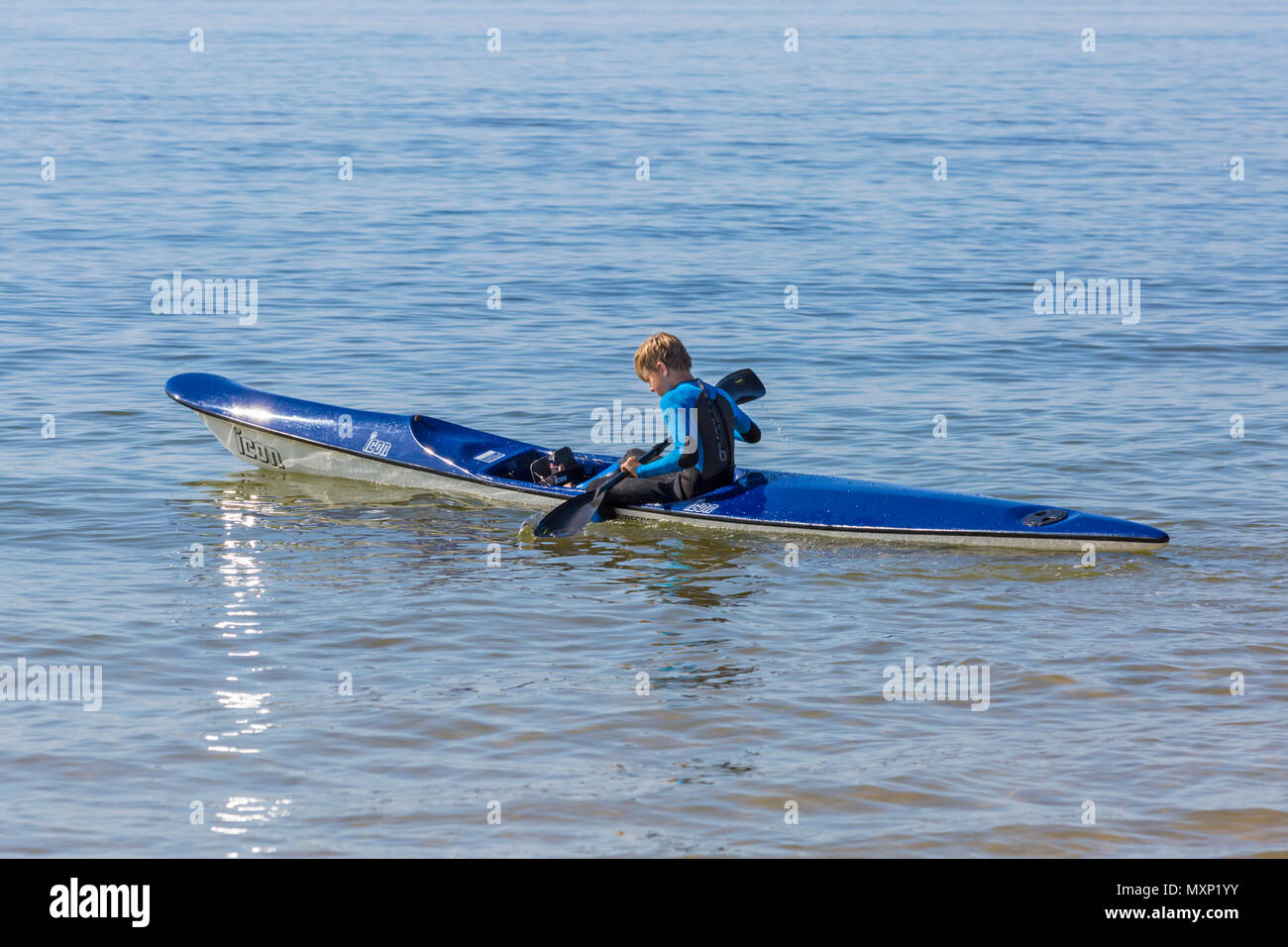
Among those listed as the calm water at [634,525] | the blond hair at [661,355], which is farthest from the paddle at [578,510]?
the blond hair at [661,355]

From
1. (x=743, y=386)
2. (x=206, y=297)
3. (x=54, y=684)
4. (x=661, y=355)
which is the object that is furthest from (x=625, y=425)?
(x=206, y=297)

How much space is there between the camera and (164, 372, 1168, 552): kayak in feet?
26.8

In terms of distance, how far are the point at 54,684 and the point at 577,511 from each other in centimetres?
299

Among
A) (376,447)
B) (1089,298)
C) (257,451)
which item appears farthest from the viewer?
(1089,298)

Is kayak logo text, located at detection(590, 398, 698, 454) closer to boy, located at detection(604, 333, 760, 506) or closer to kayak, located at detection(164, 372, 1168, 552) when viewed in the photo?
kayak, located at detection(164, 372, 1168, 552)

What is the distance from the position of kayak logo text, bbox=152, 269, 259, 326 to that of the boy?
7.17m

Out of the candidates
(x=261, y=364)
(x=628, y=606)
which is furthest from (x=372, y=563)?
(x=261, y=364)

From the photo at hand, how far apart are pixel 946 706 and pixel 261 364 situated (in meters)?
8.30

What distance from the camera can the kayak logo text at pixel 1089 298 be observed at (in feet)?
49.8

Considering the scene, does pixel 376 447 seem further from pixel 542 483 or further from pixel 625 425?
pixel 625 425

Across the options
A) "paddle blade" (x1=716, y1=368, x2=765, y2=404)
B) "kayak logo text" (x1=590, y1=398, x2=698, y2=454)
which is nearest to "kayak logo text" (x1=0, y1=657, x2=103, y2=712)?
"paddle blade" (x1=716, y1=368, x2=765, y2=404)

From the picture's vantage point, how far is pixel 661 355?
324 inches

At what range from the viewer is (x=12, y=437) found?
35.2 feet
